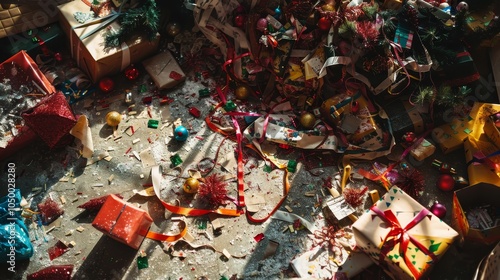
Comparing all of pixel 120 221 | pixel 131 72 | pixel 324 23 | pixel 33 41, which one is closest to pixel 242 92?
pixel 324 23

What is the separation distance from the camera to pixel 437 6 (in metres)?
3.80

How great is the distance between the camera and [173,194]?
3.60m

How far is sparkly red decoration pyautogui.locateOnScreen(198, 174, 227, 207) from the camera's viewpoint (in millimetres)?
3521

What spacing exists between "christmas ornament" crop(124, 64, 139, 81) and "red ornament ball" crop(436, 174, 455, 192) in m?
2.70

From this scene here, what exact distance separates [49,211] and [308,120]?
6.92 ft

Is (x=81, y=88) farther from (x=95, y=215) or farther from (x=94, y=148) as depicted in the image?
(x=95, y=215)

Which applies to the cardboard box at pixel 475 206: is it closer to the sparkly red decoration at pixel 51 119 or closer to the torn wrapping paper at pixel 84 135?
the torn wrapping paper at pixel 84 135

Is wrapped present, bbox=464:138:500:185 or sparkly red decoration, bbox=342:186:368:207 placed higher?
wrapped present, bbox=464:138:500:185

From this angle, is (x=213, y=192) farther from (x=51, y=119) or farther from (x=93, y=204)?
(x=51, y=119)

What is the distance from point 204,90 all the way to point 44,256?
1825mm

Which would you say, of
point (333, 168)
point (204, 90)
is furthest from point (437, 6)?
point (204, 90)

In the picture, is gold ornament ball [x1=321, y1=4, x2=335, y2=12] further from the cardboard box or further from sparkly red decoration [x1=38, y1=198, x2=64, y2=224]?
sparkly red decoration [x1=38, y1=198, x2=64, y2=224]

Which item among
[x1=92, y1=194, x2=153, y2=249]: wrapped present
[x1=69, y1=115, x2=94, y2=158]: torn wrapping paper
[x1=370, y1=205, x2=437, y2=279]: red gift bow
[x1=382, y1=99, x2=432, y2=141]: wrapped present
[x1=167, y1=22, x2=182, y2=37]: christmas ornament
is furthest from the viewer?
[x1=167, y1=22, x2=182, y2=37]: christmas ornament

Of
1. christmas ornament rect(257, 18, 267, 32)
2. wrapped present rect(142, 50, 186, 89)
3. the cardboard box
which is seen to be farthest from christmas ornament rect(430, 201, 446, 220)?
wrapped present rect(142, 50, 186, 89)
